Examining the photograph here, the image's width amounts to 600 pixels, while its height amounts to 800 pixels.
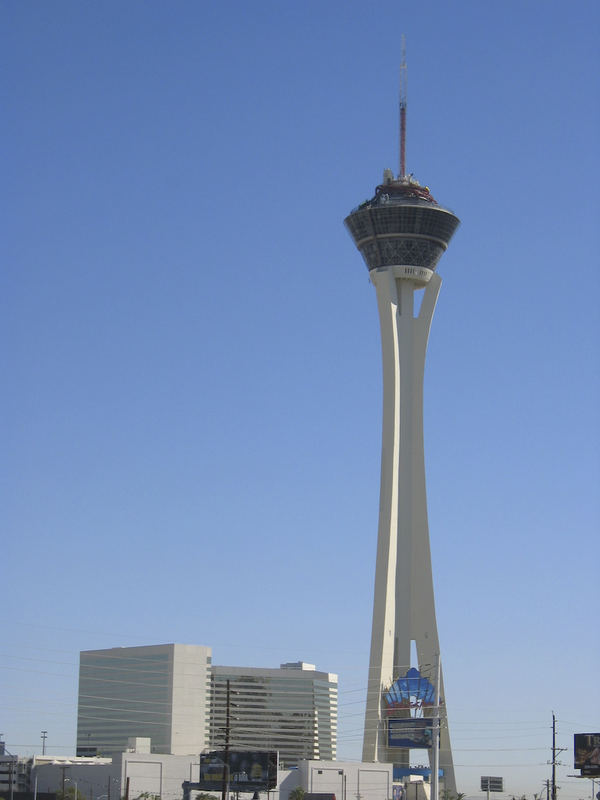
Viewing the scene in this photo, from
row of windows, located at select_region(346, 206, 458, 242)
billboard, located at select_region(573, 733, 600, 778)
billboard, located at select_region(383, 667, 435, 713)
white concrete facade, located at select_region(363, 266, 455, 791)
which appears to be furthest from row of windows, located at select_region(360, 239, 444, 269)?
billboard, located at select_region(573, 733, 600, 778)

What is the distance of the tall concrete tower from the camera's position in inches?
6407

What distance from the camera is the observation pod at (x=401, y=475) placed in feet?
534

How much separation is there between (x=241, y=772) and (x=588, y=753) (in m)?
33.2

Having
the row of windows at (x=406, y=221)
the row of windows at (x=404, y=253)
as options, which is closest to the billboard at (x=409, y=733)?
the row of windows at (x=404, y=253)

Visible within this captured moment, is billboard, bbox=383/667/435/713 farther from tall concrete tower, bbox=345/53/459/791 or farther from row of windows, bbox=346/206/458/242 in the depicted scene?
row of windows, bbox=346/206/458/242

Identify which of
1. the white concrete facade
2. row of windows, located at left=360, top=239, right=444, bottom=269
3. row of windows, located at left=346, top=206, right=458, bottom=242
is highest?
row of windows, located at left=346, top=206, right=458, bottom=242

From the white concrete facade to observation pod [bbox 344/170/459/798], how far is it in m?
A: 0.12

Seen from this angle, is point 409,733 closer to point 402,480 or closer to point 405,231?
point 402,480

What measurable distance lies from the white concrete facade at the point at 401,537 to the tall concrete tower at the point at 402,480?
0.12 meters

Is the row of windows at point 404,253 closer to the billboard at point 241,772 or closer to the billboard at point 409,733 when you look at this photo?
the billboard at point 409,733

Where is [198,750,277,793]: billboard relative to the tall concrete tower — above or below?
below

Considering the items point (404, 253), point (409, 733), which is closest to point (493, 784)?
point (409, 733)

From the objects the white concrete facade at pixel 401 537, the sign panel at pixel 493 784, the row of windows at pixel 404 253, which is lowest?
the sign panel at pixel 493 784

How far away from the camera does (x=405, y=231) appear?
17450 cm
